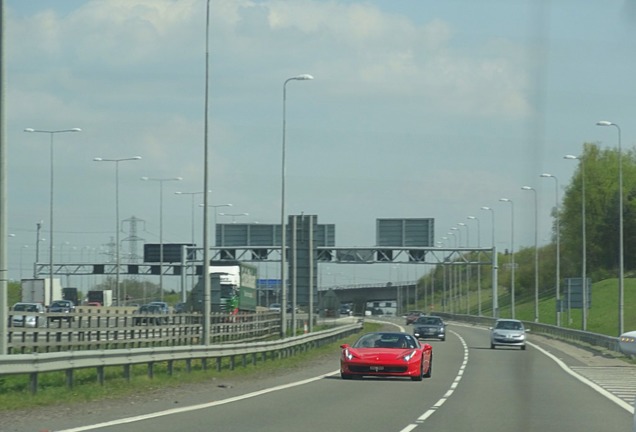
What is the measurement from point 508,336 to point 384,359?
2918 centimetres

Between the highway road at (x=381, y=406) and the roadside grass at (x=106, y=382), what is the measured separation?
2.57 ft

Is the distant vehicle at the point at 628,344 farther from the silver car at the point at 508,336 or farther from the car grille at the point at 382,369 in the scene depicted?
the silver car at the point at 508,336

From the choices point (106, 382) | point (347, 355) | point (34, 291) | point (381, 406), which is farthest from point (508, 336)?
point (381, 406)

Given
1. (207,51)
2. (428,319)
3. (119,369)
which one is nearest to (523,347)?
(428,319)

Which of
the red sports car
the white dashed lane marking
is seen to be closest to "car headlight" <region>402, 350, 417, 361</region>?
the red sports car

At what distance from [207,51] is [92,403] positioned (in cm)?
1759

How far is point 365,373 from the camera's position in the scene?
31766 mm

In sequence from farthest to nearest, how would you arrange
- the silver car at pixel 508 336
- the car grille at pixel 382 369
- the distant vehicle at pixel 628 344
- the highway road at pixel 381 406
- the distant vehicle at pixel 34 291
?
the distant vehicle at pixel 34 291 → the silver car at pixel 508 336 → the car grille at pixel 382 369 → the highway road at pixel 381 406 → the distant vehicle at pixel 628 344

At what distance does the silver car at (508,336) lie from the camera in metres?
59.7

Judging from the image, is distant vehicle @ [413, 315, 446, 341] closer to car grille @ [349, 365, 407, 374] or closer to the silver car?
the silver car

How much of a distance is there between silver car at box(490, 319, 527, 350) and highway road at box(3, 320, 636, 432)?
2200cm

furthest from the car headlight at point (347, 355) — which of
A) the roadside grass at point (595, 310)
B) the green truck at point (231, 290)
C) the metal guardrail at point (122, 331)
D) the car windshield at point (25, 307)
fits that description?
the roadside grass at point (595, 310)

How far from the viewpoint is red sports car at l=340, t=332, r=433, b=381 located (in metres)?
31.6

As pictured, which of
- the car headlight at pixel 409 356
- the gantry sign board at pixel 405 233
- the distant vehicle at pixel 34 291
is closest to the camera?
the car headlight at pixel 409 356
